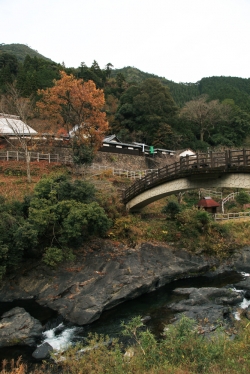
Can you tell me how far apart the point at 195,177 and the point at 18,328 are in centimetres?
1337

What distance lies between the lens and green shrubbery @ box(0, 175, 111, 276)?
16.2 m

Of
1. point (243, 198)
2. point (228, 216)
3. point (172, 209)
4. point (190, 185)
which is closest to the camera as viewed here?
point (190, 185)

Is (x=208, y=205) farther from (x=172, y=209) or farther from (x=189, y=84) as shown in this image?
(x=189, y=84)

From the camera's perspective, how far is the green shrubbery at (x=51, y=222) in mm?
16188

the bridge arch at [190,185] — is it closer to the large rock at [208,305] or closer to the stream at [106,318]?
the large rock at [208,305]

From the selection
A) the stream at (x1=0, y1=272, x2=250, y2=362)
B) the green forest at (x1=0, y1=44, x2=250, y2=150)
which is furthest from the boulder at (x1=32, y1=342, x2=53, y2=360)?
the green forest at (x1=0, y1=44, x2=250, y2=150)

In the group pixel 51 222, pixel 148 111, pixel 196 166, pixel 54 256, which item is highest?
pixel 148 111

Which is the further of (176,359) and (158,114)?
(158,114)

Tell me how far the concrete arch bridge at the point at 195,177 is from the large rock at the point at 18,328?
12363 millimetres

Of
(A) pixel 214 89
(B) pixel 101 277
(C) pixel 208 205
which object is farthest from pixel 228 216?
(A) pixel 214 89

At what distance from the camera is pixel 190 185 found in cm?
2009

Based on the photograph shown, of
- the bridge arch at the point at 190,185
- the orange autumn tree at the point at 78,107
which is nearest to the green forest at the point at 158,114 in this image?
the orange autumn tree at the point at 78,107

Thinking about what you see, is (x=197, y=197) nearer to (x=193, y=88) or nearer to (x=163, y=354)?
(x=163, y=354)

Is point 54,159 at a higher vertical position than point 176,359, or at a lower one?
higher
